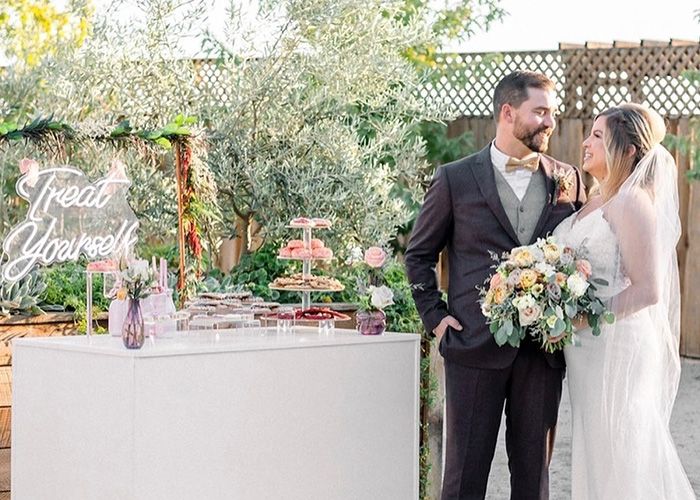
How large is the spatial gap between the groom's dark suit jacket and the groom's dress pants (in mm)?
58

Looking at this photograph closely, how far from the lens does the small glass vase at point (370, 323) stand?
5105 millimetres

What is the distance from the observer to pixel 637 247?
4.57 metres

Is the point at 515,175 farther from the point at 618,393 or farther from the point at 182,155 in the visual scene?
the point at 182,155

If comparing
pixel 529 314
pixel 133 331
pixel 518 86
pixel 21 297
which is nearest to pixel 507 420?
pixel 529 314

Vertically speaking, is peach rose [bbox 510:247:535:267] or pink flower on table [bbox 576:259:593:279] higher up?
peach rose [bbox 510:247:535:267]

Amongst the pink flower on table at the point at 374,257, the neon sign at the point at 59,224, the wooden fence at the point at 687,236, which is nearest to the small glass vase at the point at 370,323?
the pink flower on table at the point at 374,257

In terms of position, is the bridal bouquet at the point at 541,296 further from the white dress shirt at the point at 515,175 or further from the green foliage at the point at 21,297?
the green foliage at the point at 21,297

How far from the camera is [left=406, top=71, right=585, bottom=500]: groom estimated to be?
4.70 meters

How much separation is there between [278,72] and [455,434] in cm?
365

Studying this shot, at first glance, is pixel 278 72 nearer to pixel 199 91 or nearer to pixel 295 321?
pixel 199 91

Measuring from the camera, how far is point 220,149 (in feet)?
25.3

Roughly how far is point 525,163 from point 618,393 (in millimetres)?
897

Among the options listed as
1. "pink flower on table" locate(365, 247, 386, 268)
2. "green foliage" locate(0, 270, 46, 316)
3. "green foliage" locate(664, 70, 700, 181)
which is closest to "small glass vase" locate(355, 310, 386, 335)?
"pink flower on table" locate(365, 247, 386, 268)

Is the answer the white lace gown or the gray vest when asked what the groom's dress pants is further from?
the gray vest
